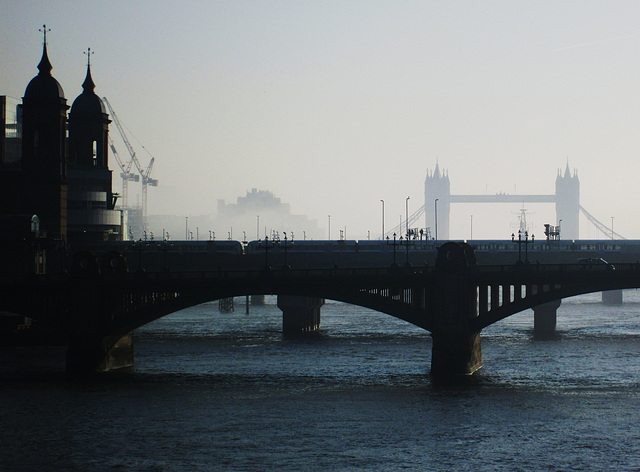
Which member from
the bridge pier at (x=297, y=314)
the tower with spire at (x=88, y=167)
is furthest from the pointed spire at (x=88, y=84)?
the bridge pier at (x=297, y=314)

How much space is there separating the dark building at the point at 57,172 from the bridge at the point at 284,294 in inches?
1732

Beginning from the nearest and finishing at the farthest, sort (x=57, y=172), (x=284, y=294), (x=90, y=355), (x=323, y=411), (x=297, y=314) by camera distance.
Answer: (x=323, y=411)
(x=90, y=355)
(x=284, y=294)
(x=297, y=314)
(x=57, y=172)

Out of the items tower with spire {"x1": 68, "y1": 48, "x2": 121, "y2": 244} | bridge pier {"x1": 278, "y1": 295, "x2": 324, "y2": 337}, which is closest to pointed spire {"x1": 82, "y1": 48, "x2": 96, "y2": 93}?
tower with spire {"x1": 68, "y1": 48, "x2": 121, "y2": 244}

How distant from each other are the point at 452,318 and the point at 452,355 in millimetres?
3307

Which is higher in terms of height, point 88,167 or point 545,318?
point 88,167

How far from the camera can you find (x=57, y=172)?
490 ft

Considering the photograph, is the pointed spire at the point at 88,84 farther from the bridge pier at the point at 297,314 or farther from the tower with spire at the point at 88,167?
the bridge pier at the point at 297,314

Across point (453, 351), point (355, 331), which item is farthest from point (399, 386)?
point (355, 331)

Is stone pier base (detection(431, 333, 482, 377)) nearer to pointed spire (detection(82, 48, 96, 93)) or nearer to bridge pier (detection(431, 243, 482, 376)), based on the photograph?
bridge pier (detection(431, 243, 482, 376))

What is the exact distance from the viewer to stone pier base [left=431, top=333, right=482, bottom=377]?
92000 mm

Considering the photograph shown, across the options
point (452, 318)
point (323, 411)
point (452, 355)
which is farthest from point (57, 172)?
point (323, 411)

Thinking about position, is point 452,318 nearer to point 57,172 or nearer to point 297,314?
point 297,314

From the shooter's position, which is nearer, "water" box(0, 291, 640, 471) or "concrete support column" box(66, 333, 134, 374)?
"water" box(0, 291, 640, 471)

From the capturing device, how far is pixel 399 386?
87688 millimetres
